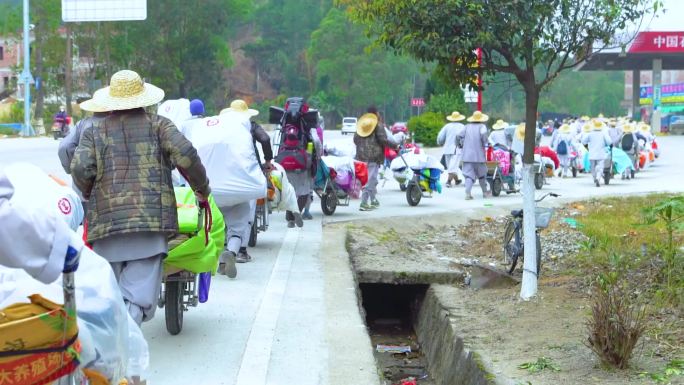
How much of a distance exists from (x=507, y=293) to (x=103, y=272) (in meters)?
6.43

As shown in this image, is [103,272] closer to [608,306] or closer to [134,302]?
[134,302]

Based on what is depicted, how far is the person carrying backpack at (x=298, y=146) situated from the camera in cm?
1403

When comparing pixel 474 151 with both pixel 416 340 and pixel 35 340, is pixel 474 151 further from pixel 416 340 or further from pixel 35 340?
pixel 35 340

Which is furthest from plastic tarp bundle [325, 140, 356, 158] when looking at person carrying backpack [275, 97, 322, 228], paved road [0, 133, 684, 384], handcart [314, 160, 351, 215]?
paved road [0, 133, 684, 384]

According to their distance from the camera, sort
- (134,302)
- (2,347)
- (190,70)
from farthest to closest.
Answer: (190,70) → (134,302) → (2,347)

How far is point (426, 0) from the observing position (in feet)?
28.6

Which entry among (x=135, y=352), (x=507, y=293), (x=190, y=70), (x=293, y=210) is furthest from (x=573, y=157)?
(x=190, y=70)

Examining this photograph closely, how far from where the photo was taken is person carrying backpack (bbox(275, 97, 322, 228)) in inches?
552

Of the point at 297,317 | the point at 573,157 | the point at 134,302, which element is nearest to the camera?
the point at 134,302

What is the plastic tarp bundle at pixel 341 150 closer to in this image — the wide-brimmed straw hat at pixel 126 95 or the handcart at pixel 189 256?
the handcart at pixel 189 256

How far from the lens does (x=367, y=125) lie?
17750 mm

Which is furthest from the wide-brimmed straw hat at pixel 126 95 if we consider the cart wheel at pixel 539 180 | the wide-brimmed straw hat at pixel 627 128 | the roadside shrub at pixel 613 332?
the wide-brimmed straw hat at pixel 627 128

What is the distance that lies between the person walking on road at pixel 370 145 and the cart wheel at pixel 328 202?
4.66 feet

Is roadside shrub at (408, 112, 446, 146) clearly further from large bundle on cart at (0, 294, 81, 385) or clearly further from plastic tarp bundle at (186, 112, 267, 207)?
large bundle on cart at (0, 294, 81, 385)
